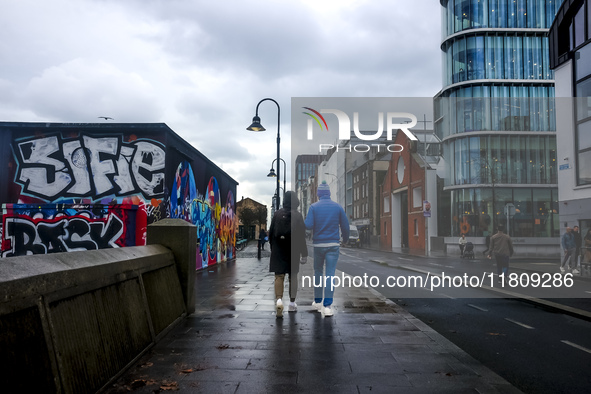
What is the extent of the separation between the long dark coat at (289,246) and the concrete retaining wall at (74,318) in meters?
2.34

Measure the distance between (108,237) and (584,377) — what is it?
38.3 feet

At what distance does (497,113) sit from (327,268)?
117 ft

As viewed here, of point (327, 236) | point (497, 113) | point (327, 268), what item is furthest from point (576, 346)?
point (497, 113)

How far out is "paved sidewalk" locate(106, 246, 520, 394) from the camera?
3779 mm

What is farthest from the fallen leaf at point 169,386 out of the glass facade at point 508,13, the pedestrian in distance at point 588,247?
the glass facade at point 508,13

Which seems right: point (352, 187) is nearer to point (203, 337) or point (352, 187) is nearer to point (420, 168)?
point (420, 168)

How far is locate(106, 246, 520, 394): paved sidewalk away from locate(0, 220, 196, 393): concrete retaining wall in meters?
0.30

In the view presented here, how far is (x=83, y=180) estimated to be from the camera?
13.6m

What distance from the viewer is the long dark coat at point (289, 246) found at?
7.27 meters

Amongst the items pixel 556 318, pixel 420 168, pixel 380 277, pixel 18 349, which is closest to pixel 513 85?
pixel 420 168

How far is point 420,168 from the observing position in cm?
4078

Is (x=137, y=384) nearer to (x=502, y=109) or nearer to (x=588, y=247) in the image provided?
(x=588, y=247)

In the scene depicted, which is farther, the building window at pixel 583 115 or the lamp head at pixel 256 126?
Answer: the building window at pixel 583 115

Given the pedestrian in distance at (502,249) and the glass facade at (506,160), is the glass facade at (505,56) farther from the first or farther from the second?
the pedestrian in distance at (502,249)
